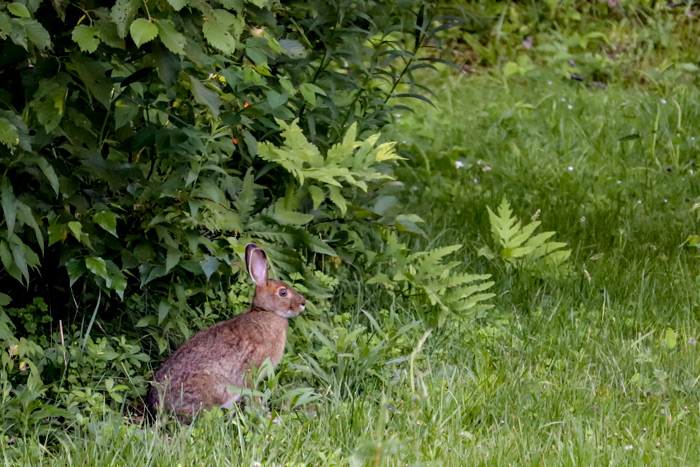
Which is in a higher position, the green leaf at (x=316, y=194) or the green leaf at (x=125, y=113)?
the green leaf at (x=125, y=113)

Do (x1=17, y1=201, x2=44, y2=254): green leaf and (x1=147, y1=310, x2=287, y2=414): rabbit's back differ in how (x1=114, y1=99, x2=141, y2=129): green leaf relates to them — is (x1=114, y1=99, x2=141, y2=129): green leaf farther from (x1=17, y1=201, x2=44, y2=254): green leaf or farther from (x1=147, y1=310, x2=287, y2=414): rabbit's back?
(x1=147, y1=310, x2=287, y2=414): rabbit's back

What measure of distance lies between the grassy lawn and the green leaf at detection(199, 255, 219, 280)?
533 mm

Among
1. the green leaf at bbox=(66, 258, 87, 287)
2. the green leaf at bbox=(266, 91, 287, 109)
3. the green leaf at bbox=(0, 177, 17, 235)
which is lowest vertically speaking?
the green leaf at bbox=(66, 258, 87, 287)

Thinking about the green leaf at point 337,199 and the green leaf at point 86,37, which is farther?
the green leaf at point 337,199

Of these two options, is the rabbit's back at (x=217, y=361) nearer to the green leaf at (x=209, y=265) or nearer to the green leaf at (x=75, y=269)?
the green leaf at (x=209, y=265)

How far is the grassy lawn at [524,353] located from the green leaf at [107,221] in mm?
763

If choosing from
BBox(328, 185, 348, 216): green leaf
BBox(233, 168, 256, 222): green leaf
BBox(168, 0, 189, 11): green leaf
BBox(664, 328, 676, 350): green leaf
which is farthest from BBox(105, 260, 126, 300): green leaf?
BBox(664, 328, 676, 350): green leaf

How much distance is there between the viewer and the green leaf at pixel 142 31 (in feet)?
11.0

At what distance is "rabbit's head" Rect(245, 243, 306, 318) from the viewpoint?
457cm

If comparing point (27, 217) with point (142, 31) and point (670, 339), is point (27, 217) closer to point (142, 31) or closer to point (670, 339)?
point (142, 31)

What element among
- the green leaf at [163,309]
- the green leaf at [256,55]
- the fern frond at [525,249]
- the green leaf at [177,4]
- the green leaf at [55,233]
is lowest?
the fern frond at [525,249]

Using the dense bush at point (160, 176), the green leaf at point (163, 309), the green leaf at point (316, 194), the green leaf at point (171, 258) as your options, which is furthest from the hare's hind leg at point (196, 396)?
the green leaf at point (316, 194)

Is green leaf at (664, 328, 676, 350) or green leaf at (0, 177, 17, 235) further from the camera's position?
green leaf at (664, 328, 676, 350)

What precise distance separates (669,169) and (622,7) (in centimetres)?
443
